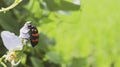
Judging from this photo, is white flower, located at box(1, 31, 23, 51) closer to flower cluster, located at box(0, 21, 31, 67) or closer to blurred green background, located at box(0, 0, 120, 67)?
flower cluster, located at box(0, 21, 31, 67)

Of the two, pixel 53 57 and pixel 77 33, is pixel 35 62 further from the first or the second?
pixel 77 33

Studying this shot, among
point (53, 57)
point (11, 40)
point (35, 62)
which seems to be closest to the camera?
point (11, 40)

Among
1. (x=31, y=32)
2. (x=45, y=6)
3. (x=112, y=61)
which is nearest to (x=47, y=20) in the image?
(x=45, y=6)

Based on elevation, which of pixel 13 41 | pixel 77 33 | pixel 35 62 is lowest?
pixel 13 41

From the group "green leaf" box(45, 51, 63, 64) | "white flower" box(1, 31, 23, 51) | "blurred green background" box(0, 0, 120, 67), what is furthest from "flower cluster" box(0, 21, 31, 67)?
"green leaf" box(45, 51, 63, 64)

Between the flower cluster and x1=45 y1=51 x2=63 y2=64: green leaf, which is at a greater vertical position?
x1=45 y1=51 x2=63 y2=64: green leaf

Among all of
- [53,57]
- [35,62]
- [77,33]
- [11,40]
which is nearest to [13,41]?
[11,40]

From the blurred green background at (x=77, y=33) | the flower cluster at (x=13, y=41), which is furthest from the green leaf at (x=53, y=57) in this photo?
the flower cluster at (x=13, y=41)

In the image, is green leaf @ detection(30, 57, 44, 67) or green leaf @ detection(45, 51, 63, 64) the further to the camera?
green leaf @ detection(45, 51, 63, 64)
